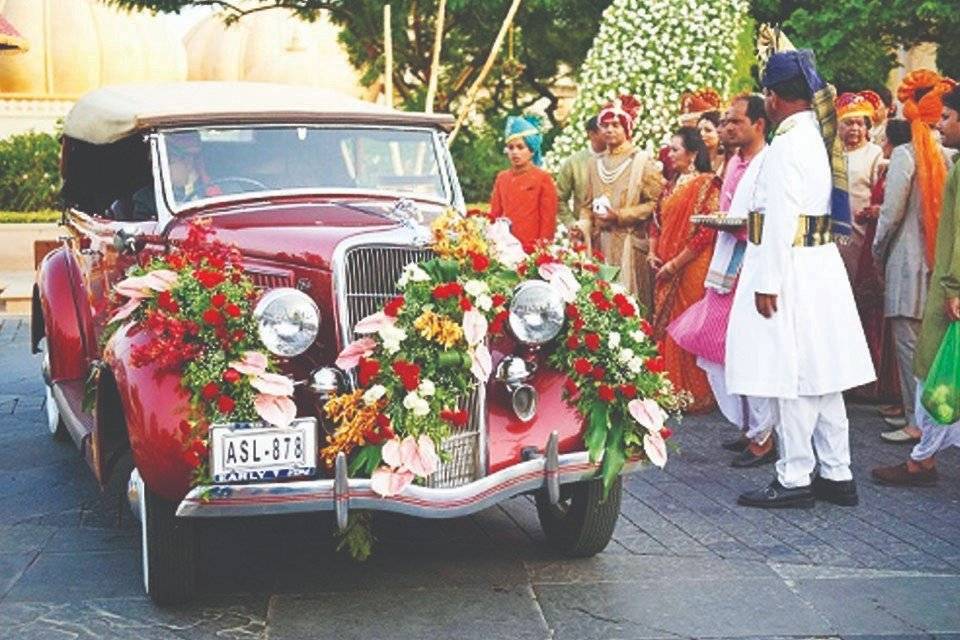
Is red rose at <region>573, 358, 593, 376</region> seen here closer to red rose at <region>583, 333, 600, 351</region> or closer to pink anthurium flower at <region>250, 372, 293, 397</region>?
red rose at <region>583, 333, 600, 351</region>

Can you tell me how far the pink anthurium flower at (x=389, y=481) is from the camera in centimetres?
516

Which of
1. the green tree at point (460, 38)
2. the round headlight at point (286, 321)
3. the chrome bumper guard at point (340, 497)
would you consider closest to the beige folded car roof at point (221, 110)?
the round headlight at point (286, 321)

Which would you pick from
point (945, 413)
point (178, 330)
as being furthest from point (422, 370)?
point (945, 413)

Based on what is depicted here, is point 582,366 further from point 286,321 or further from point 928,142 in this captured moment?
point 928,142

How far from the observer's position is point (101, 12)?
1455 inches

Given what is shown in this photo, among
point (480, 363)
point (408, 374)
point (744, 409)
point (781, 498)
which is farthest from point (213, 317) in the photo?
point (744, 409)

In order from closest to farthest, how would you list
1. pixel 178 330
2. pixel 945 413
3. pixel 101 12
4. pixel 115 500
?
pixel 178 330 < pixel 945 413 < pixel 115 500 < pixel 101 12

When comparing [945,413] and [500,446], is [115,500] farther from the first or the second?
[945,413]

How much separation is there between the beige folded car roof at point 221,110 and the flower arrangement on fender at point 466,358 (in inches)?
57.0

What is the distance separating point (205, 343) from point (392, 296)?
2.54 ft

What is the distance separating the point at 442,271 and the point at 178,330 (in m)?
0.97

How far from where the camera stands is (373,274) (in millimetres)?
5695

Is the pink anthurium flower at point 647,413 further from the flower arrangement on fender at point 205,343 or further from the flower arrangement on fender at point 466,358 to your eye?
the flower arrangement on fender at point 205,343

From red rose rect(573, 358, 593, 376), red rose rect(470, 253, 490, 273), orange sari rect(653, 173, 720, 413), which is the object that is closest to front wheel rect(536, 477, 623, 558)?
red rose rect(573, 358, 593, 376)
